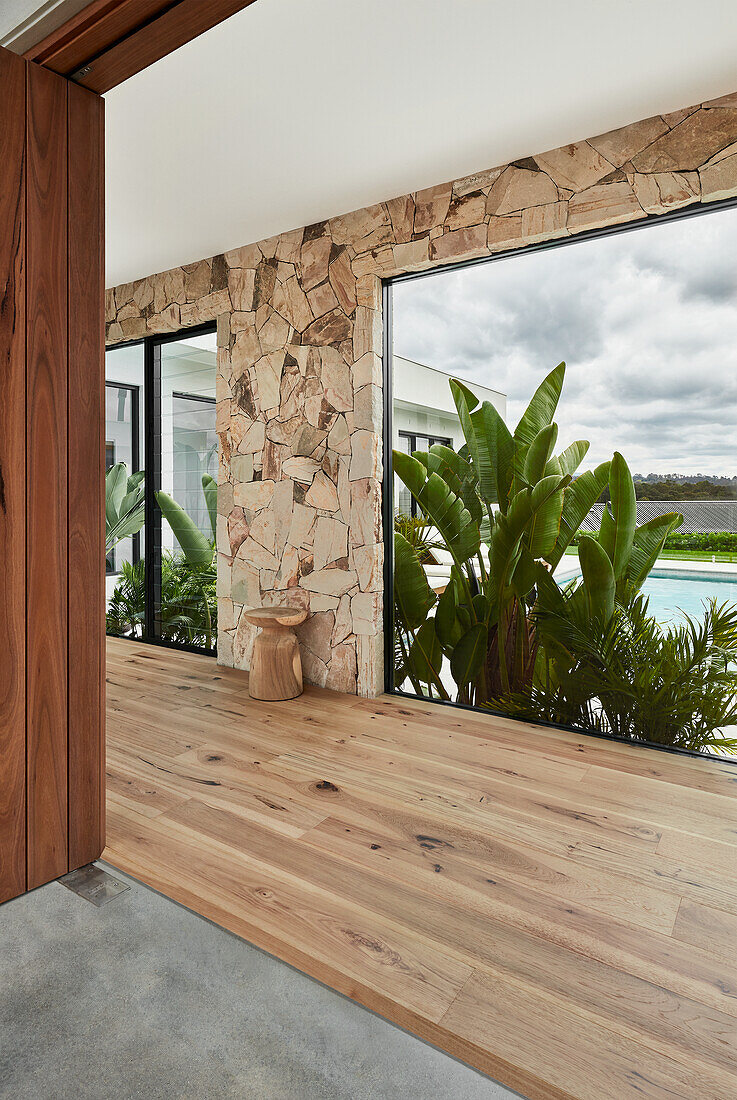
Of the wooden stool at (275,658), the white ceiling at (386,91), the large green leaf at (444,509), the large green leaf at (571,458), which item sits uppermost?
the white ceiling at (386,91)

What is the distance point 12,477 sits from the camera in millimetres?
1738

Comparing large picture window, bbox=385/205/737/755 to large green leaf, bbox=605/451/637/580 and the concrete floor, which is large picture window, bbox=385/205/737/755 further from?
the concrete floor

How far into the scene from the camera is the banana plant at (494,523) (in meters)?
3.23

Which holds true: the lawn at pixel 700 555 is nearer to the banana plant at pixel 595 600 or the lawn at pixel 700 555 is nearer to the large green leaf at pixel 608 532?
the banana plant at pixel 595 600

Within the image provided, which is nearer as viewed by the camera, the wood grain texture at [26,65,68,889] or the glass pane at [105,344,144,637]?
the wood grain texture at [26,65,68,889]

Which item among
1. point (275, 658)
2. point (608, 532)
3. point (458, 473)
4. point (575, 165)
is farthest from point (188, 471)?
point (575, 165)

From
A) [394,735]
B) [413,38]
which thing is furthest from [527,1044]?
[413,38]

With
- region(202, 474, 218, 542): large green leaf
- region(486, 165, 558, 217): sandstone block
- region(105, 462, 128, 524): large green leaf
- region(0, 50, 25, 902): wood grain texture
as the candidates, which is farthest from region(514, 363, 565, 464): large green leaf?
region(105, 462, 128, 524): large green leaf

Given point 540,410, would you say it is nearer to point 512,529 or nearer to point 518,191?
point 512,529

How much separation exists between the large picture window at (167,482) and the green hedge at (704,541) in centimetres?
287

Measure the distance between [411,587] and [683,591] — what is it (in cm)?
140

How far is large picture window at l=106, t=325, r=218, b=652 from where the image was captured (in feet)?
14.9

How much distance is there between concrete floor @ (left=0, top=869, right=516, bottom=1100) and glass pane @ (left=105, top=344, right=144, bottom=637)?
3.62 m

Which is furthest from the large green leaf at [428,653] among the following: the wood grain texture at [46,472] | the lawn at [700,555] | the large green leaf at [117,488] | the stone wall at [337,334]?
the large green leaf at [117,488]
